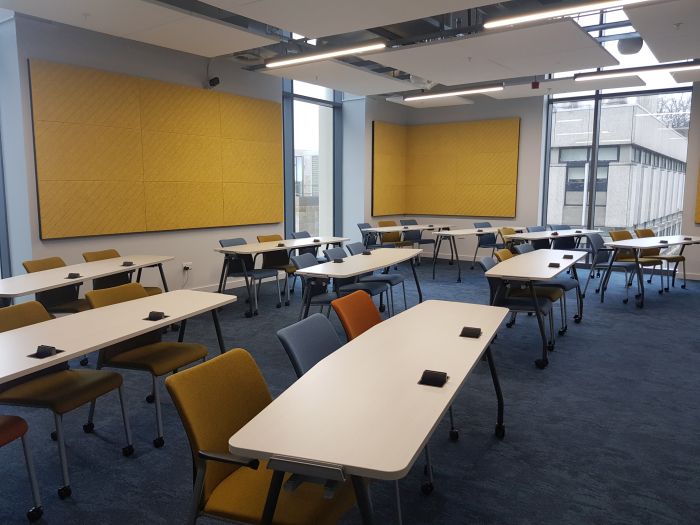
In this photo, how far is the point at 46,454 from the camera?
321 centimetres

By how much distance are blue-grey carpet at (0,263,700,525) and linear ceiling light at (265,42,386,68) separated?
3581 millimetres

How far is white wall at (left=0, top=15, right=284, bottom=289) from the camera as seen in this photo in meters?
5.71

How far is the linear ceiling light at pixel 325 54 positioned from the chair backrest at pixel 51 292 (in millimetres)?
3669

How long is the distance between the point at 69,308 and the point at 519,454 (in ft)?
13.0

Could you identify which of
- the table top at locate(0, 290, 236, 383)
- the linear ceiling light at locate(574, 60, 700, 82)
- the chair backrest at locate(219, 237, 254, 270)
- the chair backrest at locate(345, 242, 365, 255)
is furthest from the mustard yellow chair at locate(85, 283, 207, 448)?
the linear ceiling light at locate(574, 60, 700, 82)

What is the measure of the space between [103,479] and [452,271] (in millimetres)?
7943

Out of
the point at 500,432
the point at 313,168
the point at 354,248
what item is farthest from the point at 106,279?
the point at 313,168

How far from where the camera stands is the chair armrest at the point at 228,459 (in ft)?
5.63

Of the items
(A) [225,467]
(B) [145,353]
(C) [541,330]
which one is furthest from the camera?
(C) [541,330]

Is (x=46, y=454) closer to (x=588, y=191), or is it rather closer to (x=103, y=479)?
(x=103, y=479)

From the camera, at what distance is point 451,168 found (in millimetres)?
11523

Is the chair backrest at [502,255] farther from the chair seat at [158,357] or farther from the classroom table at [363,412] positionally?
the chair seat at [158,357]

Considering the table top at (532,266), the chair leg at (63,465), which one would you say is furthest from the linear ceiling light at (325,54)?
the chair leg at (63,465)

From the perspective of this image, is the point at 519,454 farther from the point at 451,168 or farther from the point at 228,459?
the point at 451,168
